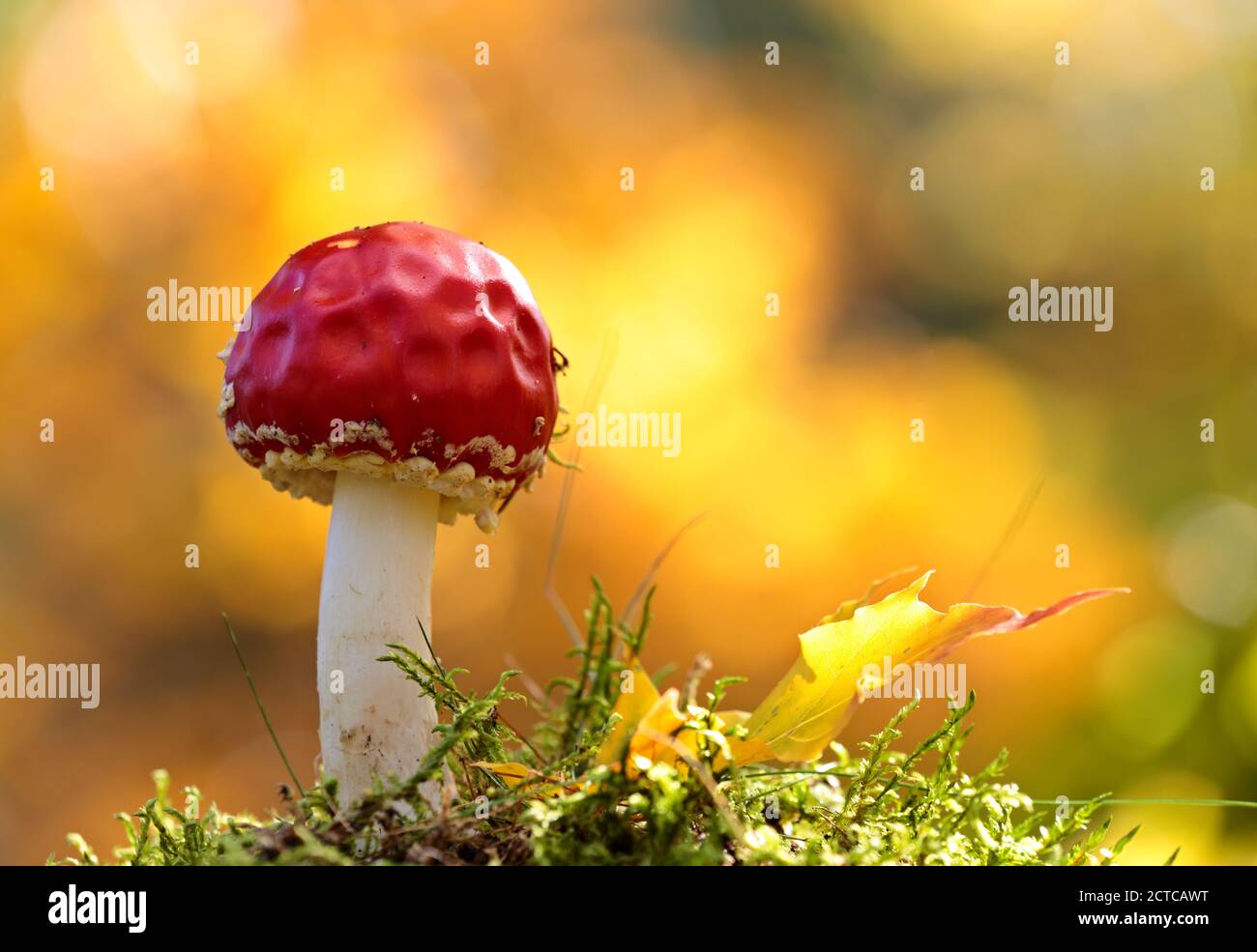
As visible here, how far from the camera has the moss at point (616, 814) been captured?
81 cm

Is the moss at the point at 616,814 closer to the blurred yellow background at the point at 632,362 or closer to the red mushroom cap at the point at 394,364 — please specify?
the red mushroom cap at the point at 394,364

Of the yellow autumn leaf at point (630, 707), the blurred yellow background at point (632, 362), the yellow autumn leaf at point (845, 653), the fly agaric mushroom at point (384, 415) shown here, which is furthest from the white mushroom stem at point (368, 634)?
the blurred yellow background at point (632, 362)

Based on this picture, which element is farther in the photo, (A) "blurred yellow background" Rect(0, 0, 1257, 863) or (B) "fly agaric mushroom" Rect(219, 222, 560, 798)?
(A) "blurred yellow background" Rect(0, 0, 1257, 863)

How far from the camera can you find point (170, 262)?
→ 11.8 ft

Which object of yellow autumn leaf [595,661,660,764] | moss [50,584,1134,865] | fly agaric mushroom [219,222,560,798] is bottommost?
moss [50,584,1134,865]

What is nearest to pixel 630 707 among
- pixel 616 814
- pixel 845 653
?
pixel 616 814

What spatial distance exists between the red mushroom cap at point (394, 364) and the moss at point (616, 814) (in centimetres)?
24

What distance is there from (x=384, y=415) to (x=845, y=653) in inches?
21.0

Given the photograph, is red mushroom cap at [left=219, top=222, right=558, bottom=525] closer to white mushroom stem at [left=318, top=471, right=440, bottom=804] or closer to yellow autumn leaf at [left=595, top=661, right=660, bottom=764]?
white mushroom stem at [left=318, top=471, right=440, bottom=804]

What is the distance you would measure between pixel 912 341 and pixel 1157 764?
1844 millimetres

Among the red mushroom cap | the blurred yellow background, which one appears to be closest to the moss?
the red mushroom cap

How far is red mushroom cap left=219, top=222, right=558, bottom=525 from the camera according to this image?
103cm

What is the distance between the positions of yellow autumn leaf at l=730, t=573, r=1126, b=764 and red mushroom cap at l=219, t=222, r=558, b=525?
1.37 feet

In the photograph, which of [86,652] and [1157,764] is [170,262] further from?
[1157,764]
